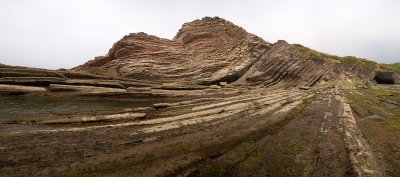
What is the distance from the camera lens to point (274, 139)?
530 inches

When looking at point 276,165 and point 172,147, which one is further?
point 172,147

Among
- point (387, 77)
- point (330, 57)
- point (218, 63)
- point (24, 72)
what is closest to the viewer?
point (24, 72)

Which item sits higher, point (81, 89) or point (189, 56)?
point (189, 56)

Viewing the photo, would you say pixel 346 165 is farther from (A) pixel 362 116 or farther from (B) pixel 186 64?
(B) pixel 186 64

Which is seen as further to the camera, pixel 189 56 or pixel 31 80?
pixel 189 56

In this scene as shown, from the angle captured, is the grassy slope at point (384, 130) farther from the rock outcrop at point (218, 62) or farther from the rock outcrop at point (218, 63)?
the rock outcrop at point (218, 62)

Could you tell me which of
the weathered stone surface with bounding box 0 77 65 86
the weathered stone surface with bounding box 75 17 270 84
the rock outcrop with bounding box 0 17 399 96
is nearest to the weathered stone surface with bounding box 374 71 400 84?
the rock outcrop with bounding box 0 17 399 96

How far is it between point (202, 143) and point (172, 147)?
4.44 feet

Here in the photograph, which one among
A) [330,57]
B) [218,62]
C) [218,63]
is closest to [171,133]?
[218,63]

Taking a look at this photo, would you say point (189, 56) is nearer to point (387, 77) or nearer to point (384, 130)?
point (384, 130)

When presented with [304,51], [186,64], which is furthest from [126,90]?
[304,51]

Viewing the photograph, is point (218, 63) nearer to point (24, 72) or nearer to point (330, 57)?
point (330, 57)

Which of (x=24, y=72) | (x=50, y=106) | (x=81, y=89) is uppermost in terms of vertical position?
(x=24, y=72)

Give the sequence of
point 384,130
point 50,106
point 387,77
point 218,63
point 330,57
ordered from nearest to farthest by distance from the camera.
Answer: point 384,130 → point 50,106 → point 218,63 → point 330,57 → point 387,77
